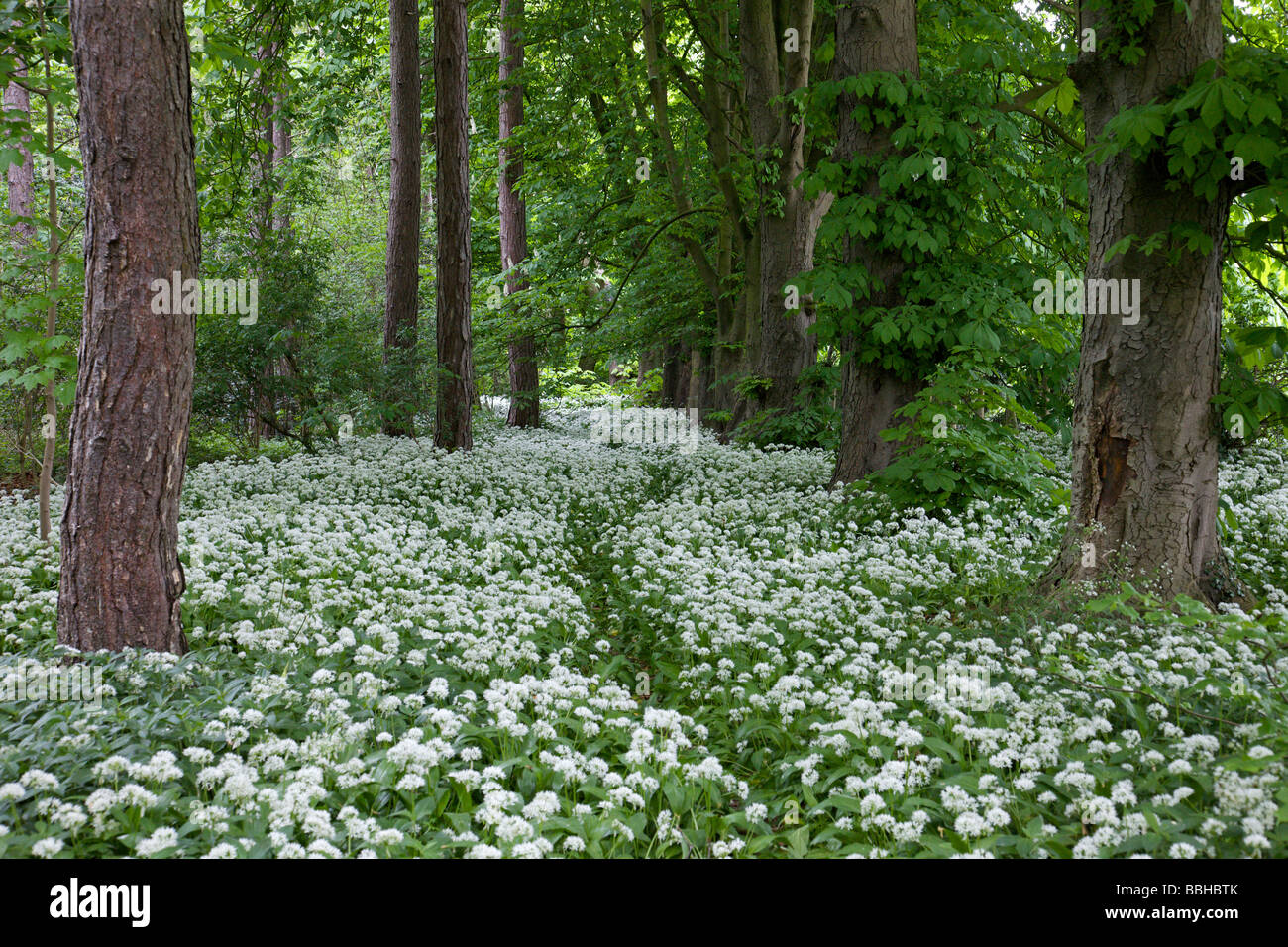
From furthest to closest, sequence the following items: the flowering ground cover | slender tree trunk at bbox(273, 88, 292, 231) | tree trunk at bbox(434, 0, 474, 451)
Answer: slender tree trunk at bbox(273, 88, 292, 231) → tree trunk at bbox(434, 0, 474, 451) → the flowering ground cover

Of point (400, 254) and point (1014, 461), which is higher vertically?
point (400, 254)

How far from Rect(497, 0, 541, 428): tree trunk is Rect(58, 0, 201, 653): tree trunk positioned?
13058mm

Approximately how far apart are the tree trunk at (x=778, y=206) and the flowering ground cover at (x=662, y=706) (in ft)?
19.8

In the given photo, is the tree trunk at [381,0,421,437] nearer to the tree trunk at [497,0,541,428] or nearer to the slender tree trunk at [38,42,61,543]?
the tree trunk at [497,0,541,428]

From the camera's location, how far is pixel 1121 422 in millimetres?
5340

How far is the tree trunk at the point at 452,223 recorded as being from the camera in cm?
1205

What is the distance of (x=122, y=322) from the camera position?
4355 mm

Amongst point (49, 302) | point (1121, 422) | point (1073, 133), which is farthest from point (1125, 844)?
point (1073, 133)

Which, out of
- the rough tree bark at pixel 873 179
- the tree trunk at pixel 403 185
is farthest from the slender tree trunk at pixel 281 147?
the rough tree bark at pixel 873 179

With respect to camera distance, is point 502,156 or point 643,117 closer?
point 643,117

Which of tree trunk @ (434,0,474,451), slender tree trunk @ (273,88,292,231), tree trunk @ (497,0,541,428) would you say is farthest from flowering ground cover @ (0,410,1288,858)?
tree trunk @ (497,0,541,428)

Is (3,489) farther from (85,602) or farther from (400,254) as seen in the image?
(85,602)

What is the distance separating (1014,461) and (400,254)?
10032mm

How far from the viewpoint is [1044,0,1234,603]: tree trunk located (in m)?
5.15
